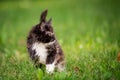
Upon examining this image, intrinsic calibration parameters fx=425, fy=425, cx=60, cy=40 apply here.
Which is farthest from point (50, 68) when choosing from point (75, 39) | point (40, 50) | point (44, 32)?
point (75, 39)

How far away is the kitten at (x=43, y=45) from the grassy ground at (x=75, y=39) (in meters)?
0.14

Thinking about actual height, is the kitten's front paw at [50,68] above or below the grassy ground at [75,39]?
below

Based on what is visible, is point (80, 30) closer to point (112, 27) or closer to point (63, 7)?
point (112, 27)

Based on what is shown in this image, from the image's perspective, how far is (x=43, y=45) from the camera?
18.2 ft

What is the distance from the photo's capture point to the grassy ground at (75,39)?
18.4ft

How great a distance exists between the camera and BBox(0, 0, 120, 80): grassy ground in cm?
562

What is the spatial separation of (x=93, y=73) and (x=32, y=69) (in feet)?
2.65

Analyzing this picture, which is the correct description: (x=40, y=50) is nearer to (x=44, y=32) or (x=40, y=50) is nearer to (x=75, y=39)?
(x=44, y=32)

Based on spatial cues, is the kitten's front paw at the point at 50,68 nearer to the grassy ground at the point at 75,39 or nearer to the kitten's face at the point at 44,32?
the grassy ground at the point at 75,39

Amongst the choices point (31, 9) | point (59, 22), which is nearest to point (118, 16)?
point (59, 22)

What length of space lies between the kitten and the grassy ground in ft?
0.48

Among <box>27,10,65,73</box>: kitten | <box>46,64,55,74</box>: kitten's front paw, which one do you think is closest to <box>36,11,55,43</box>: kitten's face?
<box>27,10,65,73</box>: kitten

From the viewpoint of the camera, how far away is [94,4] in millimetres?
17391

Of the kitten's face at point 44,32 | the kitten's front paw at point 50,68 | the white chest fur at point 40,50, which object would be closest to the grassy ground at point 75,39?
the kitten's front paw at point 50,68
